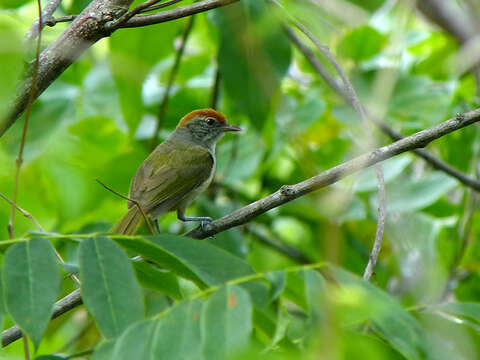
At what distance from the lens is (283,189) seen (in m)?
2.96

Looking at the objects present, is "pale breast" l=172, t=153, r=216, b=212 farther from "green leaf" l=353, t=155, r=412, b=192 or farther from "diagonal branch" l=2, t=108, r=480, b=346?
"diagonal branch" l=2, t=108, r=480, b=346

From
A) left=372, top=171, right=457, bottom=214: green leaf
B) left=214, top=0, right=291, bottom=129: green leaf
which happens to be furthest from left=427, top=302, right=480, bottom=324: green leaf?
left=372, top=171, right=457, bottom=214: green leaf

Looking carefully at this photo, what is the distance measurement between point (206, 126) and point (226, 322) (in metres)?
4.24

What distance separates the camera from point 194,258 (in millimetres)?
2117

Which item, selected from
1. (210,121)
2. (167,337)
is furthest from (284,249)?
(167,337)

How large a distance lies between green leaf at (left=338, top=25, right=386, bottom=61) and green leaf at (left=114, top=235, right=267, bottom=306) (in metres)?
3.35

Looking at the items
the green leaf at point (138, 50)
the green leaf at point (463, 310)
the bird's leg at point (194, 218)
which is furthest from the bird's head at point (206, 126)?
the green leaf at point (463, 310)

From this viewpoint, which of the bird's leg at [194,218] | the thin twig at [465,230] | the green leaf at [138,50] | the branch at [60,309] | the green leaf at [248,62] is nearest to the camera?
the branch at [60,309]

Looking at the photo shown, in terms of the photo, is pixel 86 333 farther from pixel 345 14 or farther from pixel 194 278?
pixel 345 14

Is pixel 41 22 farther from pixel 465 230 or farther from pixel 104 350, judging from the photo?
pixel 465 230

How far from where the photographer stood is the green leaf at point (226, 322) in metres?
1.63

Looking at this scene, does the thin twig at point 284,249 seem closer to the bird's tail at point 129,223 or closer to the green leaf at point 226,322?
the bird's tail at point 129,223

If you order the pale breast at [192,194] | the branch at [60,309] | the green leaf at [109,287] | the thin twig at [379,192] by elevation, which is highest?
the green leaf at [109,287]

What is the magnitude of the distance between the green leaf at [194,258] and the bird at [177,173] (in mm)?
2107
